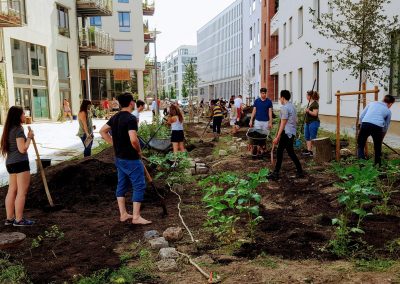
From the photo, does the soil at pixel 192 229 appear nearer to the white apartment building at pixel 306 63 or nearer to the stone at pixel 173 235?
the stone at pixel 173 235

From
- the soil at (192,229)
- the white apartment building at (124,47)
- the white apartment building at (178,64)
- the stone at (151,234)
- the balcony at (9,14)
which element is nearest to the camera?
the soil at (192,229)

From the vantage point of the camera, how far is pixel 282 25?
89.4ft

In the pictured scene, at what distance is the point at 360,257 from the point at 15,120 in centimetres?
461

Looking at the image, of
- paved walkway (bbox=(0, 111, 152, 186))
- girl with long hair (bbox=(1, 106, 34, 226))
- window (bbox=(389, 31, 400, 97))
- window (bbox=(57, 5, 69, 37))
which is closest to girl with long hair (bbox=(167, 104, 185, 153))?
paved walkway (bbox=(0, 111, 152, 186))

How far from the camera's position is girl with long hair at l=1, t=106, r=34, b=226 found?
546 cm

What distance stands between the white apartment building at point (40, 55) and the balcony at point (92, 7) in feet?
1.80

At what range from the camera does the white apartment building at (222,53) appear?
7369 centimetres

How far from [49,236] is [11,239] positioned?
1.57 ft

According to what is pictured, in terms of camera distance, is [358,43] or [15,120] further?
[358,43]

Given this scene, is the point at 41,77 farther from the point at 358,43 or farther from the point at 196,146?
the point at 358,43

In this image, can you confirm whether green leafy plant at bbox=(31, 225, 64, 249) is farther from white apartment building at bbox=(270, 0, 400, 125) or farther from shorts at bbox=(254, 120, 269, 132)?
white apartment building at bbox=(270, 0, 400, 125)

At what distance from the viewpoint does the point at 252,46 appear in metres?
41.7

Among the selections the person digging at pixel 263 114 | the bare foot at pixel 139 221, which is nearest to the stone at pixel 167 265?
the bare foot at pixel 139 221

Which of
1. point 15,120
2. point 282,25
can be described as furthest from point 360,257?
point 282,25
